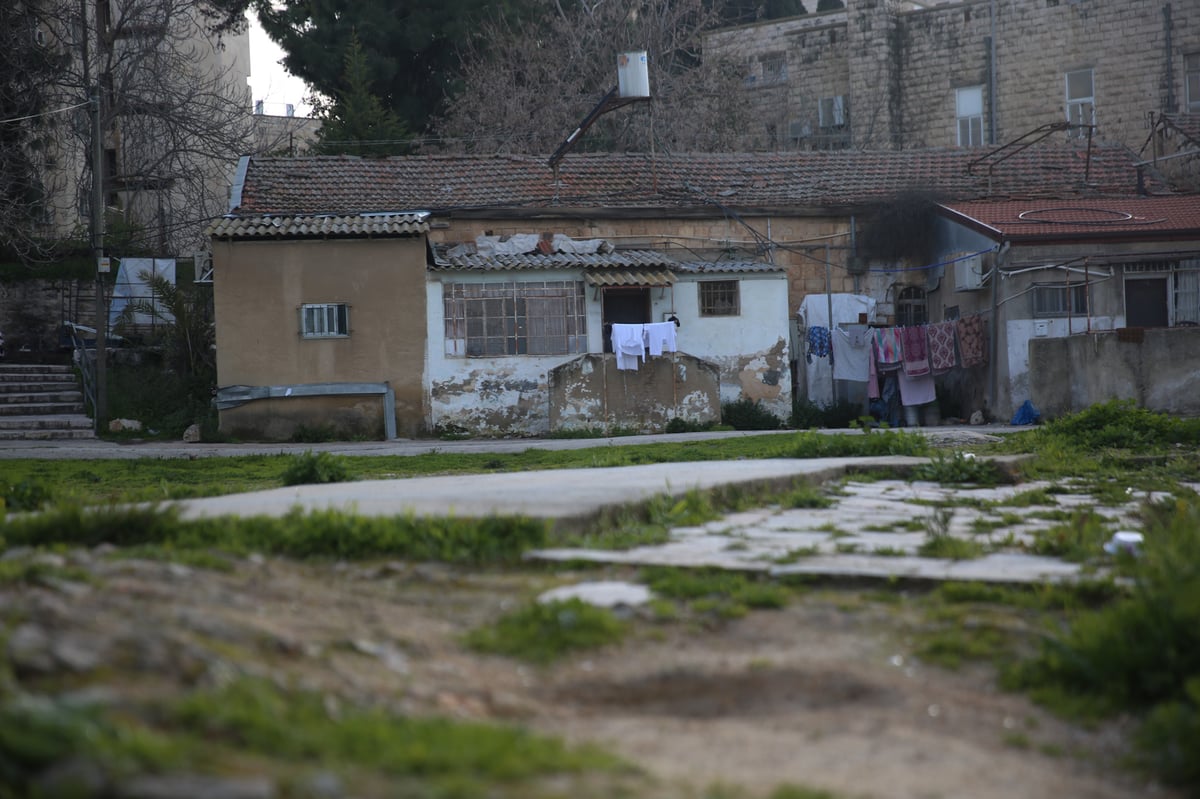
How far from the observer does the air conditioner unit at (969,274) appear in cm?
2169

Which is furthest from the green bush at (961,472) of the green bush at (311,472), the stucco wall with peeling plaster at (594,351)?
the stucco wall with peeling plaster at (594,351)

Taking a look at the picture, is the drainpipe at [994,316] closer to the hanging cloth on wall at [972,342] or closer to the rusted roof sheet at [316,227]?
the hanging cloth on wall at [972,342]

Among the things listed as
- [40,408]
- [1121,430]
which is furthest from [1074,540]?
[40,408]

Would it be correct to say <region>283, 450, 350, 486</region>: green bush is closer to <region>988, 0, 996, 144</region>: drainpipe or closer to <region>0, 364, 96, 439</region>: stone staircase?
<region>0, 364, 96, 439</region>: stone staircase

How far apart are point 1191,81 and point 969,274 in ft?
57.5

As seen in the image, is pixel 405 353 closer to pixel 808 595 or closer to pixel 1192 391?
pixel 1192 391

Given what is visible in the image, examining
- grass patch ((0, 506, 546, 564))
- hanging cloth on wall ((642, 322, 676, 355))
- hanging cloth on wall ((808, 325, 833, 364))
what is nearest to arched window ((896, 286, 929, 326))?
hanging cloth on wall ((808, 325, 833, 364))

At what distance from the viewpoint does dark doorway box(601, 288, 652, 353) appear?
22734 millimetres

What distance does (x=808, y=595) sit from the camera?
488cm

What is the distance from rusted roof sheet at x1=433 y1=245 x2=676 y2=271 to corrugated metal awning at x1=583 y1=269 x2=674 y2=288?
106 millimetres

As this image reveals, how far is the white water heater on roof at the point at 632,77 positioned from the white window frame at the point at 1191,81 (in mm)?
19493

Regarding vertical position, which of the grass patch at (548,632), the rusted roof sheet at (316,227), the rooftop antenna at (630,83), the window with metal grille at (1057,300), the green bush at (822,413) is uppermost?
the rooftop antenna at (630,83)

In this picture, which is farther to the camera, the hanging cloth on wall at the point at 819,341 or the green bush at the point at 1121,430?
the hanging cloth on wall at the point at 819,341

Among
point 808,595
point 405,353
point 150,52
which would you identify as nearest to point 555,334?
point 405,353
